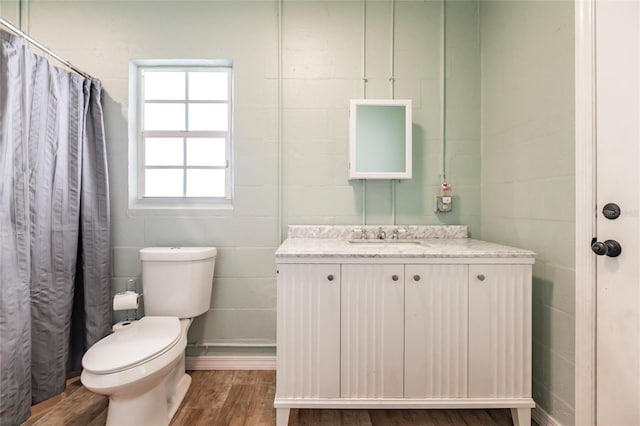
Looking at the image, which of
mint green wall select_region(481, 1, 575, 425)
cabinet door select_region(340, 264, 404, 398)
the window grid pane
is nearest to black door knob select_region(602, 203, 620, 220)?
mint green wall select_region(481, 1, 575, 425)

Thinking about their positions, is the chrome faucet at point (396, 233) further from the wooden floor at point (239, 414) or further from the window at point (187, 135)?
the window at point (187, 135)

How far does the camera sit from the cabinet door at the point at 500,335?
51.0 inches

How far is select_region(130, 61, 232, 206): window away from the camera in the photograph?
6.55 ft

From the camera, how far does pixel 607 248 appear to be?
1.06m

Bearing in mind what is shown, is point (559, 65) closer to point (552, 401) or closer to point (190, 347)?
point (552, 401)

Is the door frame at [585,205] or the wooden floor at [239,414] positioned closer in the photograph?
the door frame at [585,205]

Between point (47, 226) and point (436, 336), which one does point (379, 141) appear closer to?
point (436, 336)

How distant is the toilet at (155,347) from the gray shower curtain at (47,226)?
38 cm

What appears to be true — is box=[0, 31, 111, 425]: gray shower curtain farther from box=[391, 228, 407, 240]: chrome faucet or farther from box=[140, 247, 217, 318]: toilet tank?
box=[391, 228, 407, 240]: chrome faucet

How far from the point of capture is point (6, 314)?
1.29 metres

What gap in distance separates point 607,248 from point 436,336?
738mm

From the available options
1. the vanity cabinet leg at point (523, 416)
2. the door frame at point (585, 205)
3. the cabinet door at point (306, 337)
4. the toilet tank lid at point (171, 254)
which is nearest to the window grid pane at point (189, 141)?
the toilet tank lid at point (171, 254)

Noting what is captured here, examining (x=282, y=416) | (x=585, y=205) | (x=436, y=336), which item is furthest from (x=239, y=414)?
(x=585, y=205)

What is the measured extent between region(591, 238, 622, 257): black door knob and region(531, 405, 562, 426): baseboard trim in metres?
0.85
